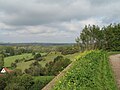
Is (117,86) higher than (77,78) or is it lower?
lower

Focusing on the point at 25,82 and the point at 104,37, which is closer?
the point at 104,37

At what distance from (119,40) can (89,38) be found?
14.4 ft

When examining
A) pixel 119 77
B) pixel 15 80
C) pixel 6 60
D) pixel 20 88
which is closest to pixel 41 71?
pixel 15 80

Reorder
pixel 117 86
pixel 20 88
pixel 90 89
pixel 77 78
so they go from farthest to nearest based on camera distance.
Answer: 1. pixel 20 88
2. pixel 117 86
3. pixel 77 78
4. pixel 90 89

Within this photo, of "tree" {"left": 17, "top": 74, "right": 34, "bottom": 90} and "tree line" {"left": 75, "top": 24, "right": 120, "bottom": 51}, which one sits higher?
"tree line" {"left": 75, "top": 24, "right": 120, "bottom": 51}

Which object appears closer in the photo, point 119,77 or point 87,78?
point 87,78

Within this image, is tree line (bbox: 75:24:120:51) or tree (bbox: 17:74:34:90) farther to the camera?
tree (bbox: 17:74:34:90)

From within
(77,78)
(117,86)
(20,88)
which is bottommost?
(20,88)

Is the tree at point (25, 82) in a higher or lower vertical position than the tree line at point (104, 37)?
lower

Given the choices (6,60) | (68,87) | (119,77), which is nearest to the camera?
(68,87)

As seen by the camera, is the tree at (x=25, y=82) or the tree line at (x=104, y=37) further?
the tree at (x=25, y=82)

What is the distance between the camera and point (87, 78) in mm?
9008

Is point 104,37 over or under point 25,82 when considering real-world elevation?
over

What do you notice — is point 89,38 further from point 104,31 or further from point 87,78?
point 87,78
